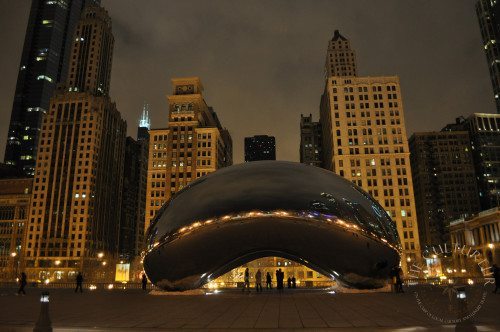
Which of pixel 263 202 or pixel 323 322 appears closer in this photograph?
pixel 323 322

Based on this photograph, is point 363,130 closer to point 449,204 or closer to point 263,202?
point 449,204

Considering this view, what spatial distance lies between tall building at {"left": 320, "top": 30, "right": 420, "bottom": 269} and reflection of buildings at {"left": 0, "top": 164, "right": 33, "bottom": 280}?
306 ft

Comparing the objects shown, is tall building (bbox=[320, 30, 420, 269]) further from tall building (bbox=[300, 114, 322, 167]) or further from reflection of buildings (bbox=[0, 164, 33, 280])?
reflection of buildings (bbox=[0, 164, 33, 280])

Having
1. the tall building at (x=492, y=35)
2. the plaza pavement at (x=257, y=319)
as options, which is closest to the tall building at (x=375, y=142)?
the tall building at (x=492, y=35)

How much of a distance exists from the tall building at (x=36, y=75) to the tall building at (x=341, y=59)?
126 m

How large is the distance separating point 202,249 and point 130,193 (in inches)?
6664

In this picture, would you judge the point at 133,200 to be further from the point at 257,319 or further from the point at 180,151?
the point at 257,319

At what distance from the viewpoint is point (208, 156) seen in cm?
12038

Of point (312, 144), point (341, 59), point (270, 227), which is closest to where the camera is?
point (270, 227)

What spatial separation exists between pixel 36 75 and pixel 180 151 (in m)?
107

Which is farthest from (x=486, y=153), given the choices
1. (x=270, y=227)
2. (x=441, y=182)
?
(x=270, y=227)

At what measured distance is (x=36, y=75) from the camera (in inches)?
7328

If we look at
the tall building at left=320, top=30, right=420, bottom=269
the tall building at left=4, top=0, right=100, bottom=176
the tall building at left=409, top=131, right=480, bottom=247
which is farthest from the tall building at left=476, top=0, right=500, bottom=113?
the tall building at left=4, top=0, right=100, bottom=176

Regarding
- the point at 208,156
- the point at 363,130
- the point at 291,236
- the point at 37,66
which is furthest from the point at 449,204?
the point at 37,66
